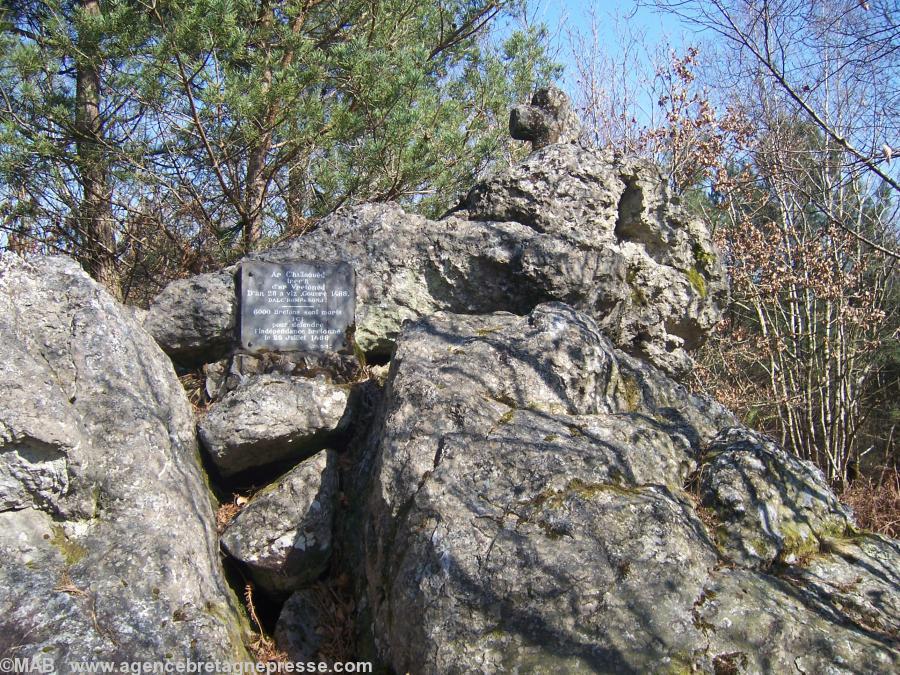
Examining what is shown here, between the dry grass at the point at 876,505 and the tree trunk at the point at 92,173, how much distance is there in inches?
322

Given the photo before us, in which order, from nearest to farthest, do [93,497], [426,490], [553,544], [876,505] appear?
[553,544] < [426,490] < [93,497] < [876,505]

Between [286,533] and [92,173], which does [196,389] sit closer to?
[286,533]

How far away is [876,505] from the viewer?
7484 millimetres

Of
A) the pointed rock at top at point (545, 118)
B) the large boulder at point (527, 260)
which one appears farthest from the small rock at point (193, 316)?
the pointed rock at top at point (545, 118)

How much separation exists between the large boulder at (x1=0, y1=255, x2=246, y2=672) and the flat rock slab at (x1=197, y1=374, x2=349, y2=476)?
20 cm

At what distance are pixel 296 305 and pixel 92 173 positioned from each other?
3.07 metres

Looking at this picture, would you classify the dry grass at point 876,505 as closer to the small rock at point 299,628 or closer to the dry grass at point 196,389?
the small rock at point 299,628

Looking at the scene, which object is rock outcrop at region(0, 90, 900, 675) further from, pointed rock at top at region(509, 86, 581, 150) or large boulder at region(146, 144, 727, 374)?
pointed rock at top at region(509, 86, 581, 150)

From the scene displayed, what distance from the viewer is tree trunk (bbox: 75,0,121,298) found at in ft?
21.3

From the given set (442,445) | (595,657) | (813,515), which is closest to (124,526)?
(442,445)

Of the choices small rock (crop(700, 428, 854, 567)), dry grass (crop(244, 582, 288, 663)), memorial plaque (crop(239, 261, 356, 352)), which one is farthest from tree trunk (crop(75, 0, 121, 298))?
small rock (crop(700, 428, 854, 567))

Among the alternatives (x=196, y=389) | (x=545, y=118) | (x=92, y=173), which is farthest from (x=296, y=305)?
(x=92, y=173)

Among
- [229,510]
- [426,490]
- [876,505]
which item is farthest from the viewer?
[876,505]

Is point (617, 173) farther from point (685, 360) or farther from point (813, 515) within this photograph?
point (813, 515)
